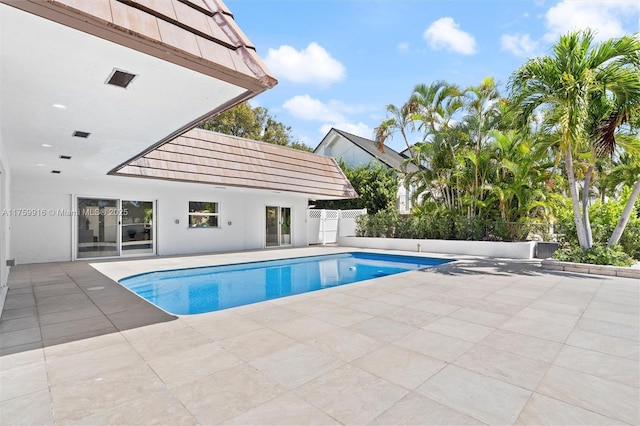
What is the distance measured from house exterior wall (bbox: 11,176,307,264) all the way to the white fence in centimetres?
57

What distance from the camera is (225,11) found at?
3.78 m

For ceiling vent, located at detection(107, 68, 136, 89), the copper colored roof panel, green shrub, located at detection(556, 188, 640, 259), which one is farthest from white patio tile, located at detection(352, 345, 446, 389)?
green shrub, located at detection(556, 188, 640, 259)

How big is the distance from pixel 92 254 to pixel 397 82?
13611 mm

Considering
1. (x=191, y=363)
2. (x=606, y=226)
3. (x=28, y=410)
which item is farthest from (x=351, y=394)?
(x=606, y=226)

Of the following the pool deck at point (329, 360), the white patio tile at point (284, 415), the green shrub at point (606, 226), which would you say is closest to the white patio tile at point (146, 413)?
the pool deck at point (329, 360)

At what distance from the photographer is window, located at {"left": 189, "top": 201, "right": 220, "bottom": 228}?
1382cm

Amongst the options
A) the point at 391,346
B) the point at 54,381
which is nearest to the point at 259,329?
the point at 391,346

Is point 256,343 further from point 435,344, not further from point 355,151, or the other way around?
point 355,151

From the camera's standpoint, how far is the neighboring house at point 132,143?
115 inches

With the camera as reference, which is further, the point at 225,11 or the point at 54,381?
the point at 225,11

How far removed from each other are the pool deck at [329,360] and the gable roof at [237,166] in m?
5.63

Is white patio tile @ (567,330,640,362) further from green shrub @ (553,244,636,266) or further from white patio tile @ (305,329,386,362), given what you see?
green shrub @ (553,244,636,266)

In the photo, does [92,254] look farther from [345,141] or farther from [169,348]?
[345,141]

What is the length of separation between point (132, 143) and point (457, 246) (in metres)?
11.5
